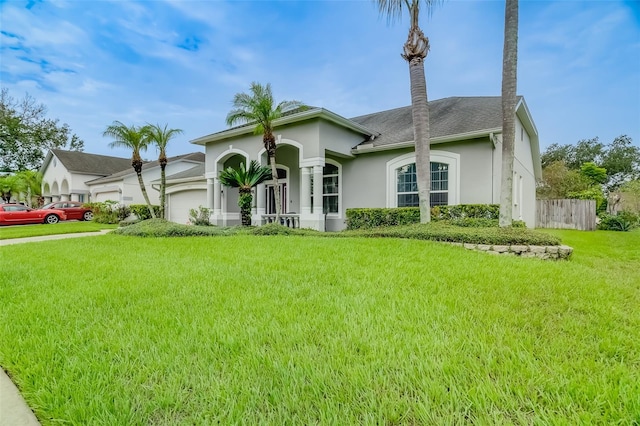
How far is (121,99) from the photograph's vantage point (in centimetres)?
1891

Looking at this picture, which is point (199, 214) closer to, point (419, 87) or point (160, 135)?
point (160, 135)

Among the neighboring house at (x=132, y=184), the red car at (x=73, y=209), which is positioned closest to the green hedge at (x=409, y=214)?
the neighboring house at (x=132, y=184)

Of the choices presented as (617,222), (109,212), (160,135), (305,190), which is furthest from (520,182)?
(109,212)

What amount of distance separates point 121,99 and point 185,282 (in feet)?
64.4

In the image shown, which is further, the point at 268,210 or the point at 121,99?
the point at 121,99

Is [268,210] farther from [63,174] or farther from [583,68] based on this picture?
[63,174]

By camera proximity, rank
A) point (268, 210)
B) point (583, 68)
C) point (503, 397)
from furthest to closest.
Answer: point (268, 210)
point (583, 68)
point (503, 397)

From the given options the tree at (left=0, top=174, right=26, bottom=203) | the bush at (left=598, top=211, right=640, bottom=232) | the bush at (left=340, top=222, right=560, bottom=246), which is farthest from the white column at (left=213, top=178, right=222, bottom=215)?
the tree at (left=0, top=174, right=26, bottom=203)

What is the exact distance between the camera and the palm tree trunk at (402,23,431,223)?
9.36 meters

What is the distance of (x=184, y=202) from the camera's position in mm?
19500

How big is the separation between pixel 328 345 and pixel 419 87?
9.11m

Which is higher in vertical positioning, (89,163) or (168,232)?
(89,163)

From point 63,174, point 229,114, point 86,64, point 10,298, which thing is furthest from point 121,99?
point 10,298

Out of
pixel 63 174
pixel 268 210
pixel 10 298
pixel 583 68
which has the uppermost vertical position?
pixel 583 68
